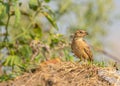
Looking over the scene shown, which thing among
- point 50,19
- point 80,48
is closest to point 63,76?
point 80,48

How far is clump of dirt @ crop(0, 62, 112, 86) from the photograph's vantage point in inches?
286

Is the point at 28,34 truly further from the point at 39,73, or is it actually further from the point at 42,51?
the point at 39,73

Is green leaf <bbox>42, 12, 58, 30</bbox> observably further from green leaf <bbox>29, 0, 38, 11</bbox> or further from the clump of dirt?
the clump of dirt

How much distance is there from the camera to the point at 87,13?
15547 mm

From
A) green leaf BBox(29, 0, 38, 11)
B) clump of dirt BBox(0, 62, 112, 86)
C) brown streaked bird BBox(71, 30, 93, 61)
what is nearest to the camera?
clump of dirt BBox(0, 62, 112, 86)

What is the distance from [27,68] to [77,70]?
61.7 inches

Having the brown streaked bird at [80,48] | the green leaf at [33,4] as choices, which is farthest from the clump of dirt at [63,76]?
the green leaf at [33,4]

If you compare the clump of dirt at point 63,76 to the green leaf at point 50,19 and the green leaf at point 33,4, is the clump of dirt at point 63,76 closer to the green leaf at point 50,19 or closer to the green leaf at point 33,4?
the green leaf at point 50,19

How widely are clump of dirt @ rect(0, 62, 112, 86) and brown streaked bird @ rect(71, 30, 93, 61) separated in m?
0.44

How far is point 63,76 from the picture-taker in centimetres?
746

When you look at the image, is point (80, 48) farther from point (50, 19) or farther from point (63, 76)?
point (50, 19)

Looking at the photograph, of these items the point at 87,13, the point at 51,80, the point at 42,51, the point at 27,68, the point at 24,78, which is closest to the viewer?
the point at 51,80

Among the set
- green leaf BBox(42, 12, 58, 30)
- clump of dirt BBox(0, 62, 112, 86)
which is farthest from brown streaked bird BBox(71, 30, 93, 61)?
green leaf BBox(42, 12, 58, 30)

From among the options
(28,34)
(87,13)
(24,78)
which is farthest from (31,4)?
(87,13)
